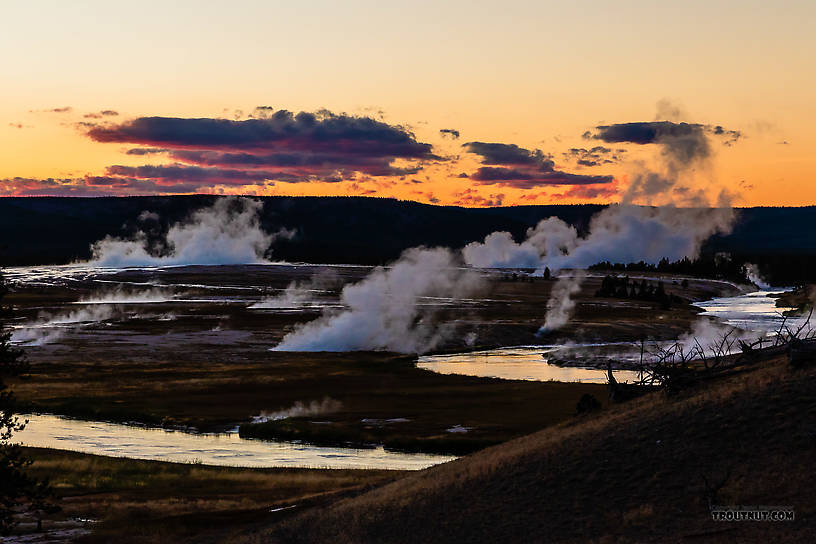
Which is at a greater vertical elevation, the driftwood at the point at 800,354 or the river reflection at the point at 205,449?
the driftwood at the point at 800,354

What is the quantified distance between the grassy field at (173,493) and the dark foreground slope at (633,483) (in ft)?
12.0

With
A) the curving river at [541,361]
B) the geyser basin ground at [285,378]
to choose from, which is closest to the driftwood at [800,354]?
the geyser basin ground at [285,378]

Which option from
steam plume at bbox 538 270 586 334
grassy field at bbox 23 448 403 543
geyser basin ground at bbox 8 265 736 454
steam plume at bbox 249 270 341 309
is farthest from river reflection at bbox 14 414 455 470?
steam plume at bbox 249 270 341 309

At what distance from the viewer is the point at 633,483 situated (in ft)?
70.2

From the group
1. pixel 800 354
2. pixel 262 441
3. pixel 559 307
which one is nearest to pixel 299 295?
pixel 559 307

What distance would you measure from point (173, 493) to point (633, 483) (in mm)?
19501

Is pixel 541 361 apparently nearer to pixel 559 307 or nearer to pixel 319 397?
pixel 319 397

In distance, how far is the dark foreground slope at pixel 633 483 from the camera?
19.4 meters

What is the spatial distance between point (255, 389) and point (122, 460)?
23113mm

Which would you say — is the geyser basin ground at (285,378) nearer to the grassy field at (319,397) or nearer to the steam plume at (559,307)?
the grassy field at (319,397)

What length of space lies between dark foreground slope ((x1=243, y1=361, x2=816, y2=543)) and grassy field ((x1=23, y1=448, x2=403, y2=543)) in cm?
366

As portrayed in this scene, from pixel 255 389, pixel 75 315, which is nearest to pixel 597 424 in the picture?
pixel 255 389

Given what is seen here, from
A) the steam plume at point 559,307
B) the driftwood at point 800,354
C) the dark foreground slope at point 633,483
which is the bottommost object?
the steam plume at point 559,307

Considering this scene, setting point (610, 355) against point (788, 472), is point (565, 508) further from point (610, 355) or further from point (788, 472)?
point (610, 355)
